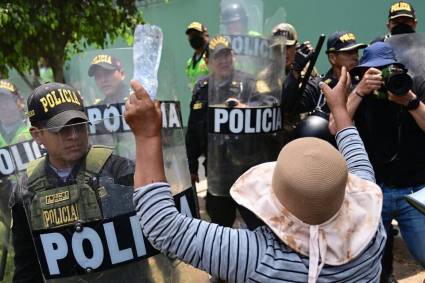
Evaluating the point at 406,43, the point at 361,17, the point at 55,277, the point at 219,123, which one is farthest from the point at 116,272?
the point at 361,17

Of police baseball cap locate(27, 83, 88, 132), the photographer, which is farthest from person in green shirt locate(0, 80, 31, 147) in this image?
the photographer

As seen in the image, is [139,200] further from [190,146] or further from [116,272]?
[190,146]

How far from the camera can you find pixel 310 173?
1.21 m

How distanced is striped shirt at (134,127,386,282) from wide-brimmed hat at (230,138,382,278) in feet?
0.14

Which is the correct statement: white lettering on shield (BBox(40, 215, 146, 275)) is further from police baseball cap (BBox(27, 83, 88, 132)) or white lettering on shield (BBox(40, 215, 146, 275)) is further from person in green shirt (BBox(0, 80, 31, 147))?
person in green shirt (BBox(0, 80, 31, 147))

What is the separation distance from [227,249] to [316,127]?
217 centimetres

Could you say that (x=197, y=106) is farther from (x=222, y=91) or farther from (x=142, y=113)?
(x=142, y=113)

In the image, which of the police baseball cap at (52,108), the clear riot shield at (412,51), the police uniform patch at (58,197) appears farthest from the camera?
the clear riot shield at (412,51)

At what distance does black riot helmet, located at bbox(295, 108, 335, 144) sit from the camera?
3.24m

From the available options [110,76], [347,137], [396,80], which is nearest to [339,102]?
[347,137]

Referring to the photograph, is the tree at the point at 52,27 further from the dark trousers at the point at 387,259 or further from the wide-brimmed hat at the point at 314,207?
the wide-brimmed hat at the point at 314,207

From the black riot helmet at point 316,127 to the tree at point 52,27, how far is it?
2412mm

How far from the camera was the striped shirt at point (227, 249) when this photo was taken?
126 cm

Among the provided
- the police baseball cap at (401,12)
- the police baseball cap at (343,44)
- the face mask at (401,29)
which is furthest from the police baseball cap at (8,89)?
the police baseball cap at (401,12)
